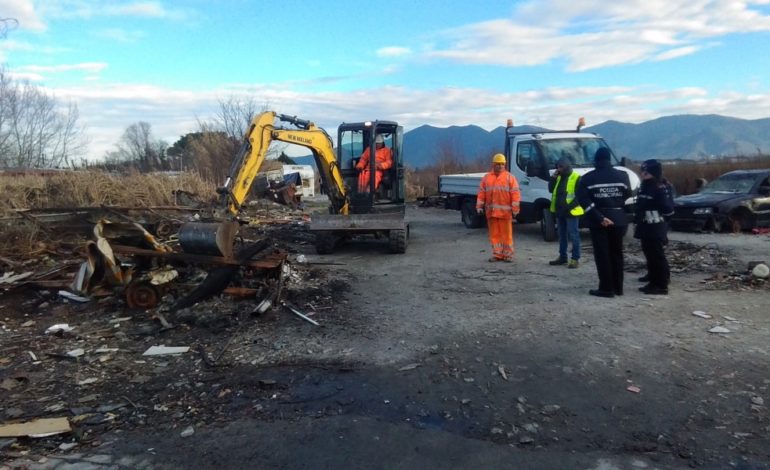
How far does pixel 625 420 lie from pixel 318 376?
8.01ft

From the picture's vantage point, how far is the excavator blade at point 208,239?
7254 mm

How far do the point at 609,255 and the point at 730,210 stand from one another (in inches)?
300

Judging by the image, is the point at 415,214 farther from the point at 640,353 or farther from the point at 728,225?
the point at 640,353

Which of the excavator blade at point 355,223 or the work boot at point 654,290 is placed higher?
the excavator blade at point 355,223

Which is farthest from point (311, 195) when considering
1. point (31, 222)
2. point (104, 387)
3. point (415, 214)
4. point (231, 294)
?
point (104, 387)

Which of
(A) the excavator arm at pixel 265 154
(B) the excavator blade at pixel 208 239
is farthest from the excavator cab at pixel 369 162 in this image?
(B) the excavator blade at pixel 208 239

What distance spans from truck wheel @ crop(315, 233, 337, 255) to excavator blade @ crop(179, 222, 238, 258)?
11.6 feet

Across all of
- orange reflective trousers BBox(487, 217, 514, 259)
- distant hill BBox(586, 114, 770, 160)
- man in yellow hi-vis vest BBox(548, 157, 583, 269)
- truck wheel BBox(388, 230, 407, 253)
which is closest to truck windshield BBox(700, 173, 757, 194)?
man in yellow hi-vis vest BBox(548, 157, 583, 269)

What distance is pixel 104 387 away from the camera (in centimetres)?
483

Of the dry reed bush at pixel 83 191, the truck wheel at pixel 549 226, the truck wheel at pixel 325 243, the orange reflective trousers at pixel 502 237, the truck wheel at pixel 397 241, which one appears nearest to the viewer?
the orange reflective trousers at pixel 502 237

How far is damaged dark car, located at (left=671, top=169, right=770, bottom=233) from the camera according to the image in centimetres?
1272

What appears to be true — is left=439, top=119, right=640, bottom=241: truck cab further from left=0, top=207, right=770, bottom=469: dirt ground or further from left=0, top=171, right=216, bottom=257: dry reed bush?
left=0, top=171, right=216, bottom=257: dry reed bush

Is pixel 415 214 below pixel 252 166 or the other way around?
below

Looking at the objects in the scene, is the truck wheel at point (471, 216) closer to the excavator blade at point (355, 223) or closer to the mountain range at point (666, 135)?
the excavator blade at point (355, 223)
